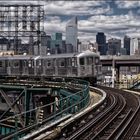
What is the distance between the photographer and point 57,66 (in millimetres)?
48438

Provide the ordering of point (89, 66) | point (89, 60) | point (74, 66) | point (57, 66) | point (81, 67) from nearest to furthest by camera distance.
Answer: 1. point (81, 67)
2. point (74, 66)
3. point (89, 66)
4. point (89, 60)
5. point (57, 66)

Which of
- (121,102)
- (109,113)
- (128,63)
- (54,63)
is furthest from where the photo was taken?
(128,63)

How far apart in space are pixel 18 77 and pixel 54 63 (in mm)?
8738

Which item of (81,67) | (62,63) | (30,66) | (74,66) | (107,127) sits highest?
(62,63)

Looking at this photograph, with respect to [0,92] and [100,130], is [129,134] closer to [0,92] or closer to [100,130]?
[100,130]

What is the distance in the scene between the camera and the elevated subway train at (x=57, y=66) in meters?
46.1

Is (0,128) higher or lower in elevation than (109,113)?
lower

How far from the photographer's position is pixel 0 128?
112 feet

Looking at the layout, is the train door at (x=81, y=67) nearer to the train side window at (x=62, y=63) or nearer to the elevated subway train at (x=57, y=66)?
the elevated subway train at (x=57, y=66)

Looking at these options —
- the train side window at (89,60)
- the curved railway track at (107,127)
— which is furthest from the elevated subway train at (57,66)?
the curved railway track at (107,127)

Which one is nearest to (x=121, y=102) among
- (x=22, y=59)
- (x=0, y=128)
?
(x=0, y=128)

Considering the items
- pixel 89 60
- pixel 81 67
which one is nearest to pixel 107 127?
pixel 81 67

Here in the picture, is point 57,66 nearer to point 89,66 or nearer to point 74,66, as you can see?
point 74,66

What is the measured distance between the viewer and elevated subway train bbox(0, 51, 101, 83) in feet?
151
